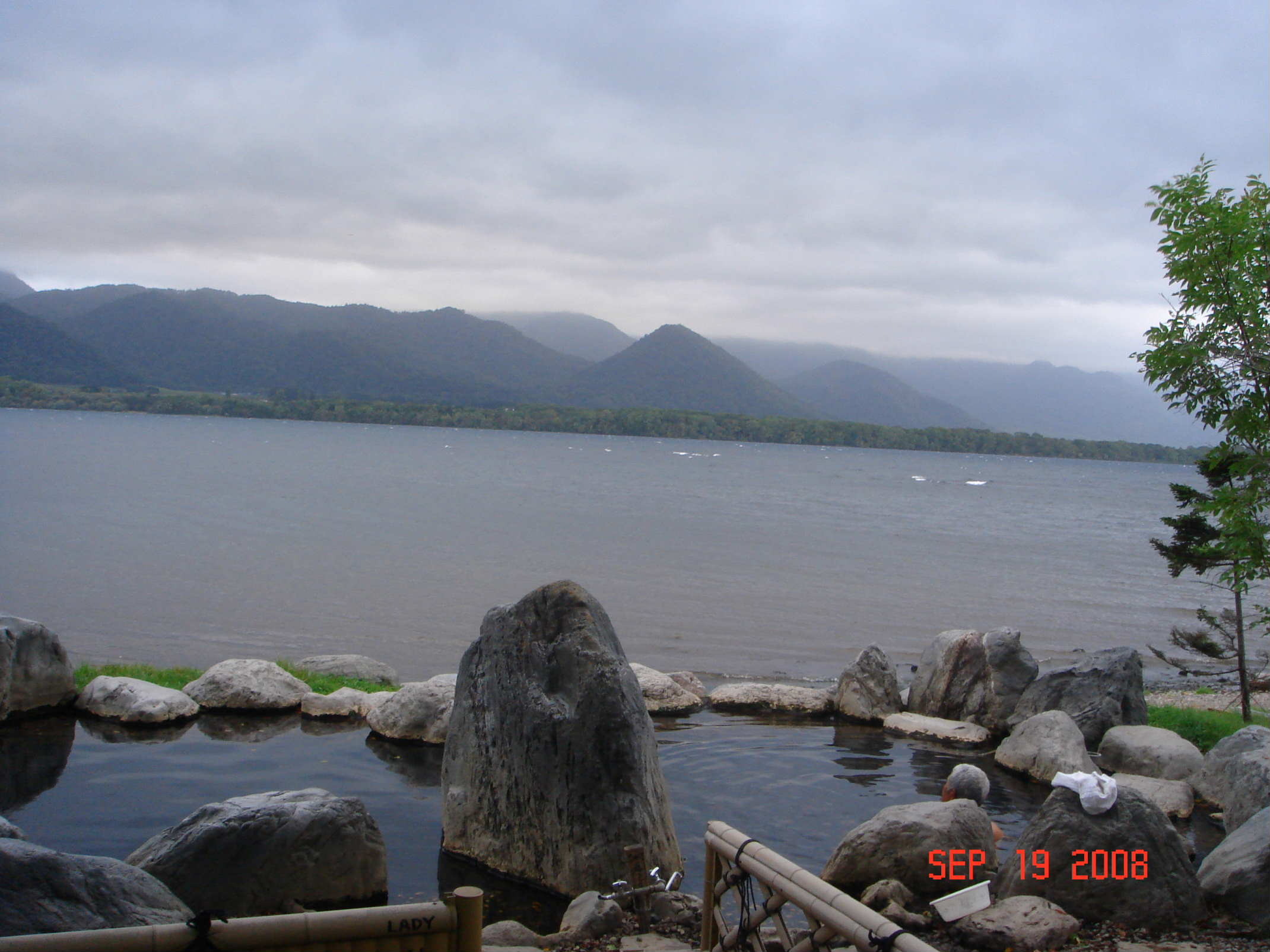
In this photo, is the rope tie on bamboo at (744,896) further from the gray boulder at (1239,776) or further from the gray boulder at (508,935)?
the gray boulder at (1239,776)

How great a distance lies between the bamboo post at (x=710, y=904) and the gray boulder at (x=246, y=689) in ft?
32.0

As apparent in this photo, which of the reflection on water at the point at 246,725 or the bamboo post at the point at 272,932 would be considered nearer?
the bamboo post at the point at 272,932

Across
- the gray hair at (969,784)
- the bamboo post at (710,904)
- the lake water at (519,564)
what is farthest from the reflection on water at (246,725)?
the gray hair at (969,784)

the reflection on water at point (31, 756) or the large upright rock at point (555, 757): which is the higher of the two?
the large upright rock at point (555, 757)

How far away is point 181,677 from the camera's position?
1574 centimetres

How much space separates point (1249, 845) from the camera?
8.27 metres

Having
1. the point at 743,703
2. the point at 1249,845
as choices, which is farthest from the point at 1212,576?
the point at 1249,845

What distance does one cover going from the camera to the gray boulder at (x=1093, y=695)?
14.9 m

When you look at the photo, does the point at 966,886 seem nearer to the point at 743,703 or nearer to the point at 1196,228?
the point at 1196,228

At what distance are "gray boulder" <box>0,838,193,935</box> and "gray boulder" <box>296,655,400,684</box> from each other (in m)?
10.1

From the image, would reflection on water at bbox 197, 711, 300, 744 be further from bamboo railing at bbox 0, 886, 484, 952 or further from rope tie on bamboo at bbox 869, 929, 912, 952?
rope tie on bamboo at bbox 869, 929, 912, 952

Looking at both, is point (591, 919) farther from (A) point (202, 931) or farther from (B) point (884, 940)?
(A) point (202, 931)

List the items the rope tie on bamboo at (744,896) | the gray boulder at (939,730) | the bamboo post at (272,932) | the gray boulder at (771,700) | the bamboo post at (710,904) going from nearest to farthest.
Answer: the bamboo post at (272,932) < the rope tie on bamboo at (744,896) < the bamboo post at (710,904) < the gray boulder at (939,730) < the gray boulder at (771,700)

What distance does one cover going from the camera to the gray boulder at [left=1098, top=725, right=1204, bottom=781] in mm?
12602
